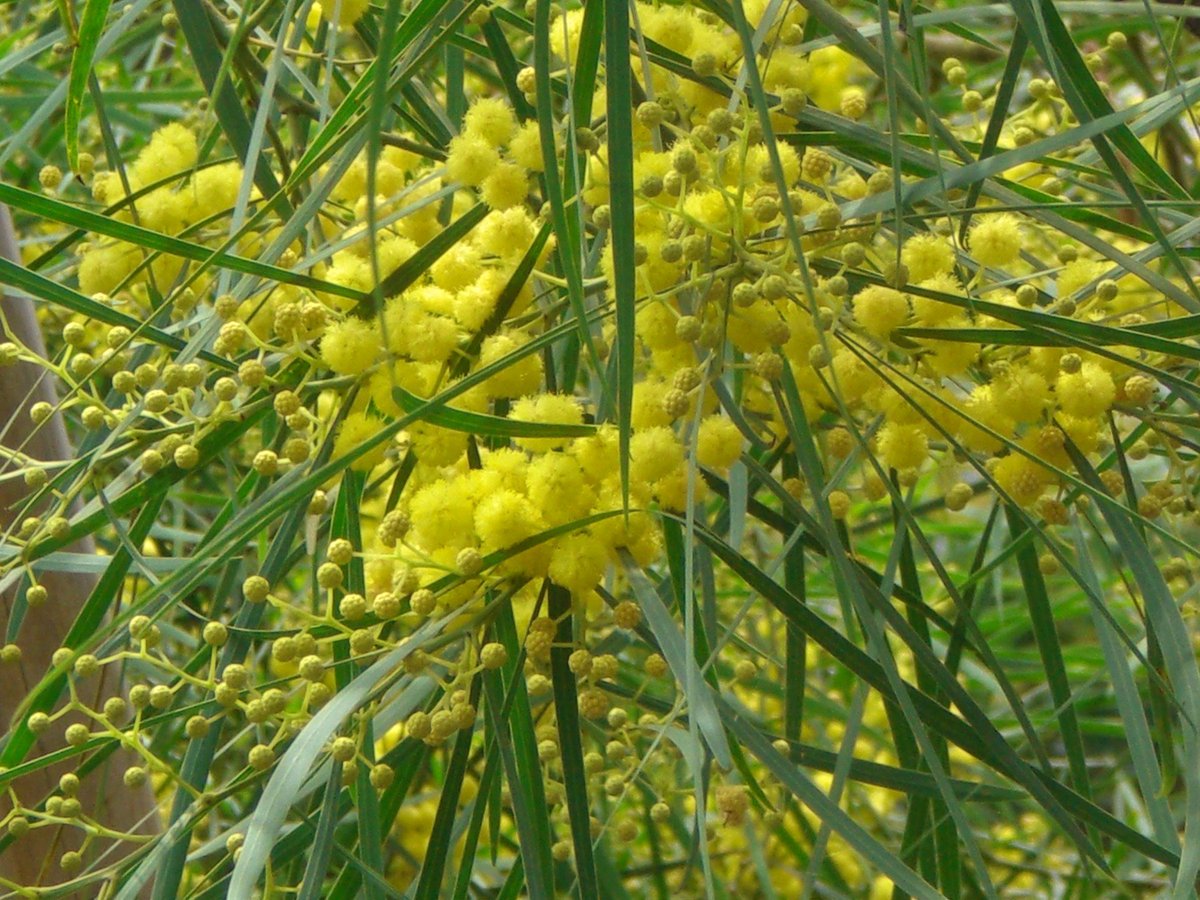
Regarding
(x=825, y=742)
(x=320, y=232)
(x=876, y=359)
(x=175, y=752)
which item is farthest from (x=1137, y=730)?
(x=175, y=752)

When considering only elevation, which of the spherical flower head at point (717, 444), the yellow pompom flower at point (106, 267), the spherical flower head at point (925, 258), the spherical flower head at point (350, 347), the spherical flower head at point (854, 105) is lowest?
the spherical flower head at point (717, 444)

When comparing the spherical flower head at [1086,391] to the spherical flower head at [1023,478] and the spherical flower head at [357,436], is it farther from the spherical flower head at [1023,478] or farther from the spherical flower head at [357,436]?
the spherical flower head at [357,436]

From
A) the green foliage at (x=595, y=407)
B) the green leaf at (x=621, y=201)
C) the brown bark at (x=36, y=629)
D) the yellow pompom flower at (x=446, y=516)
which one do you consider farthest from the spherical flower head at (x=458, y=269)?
the brown bark at (x=36, y=629)

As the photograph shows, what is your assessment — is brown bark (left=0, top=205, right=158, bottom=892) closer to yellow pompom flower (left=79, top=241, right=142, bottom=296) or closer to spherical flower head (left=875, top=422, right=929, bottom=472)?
yellow pompom flower (left=79, top=241, right=142, bottom=296)

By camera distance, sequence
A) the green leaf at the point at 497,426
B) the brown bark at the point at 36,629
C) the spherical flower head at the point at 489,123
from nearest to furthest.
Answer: the green leaf at the point at 497,426
the spherical flower head at the point at 489,123
the brown bark at the point at 36,629

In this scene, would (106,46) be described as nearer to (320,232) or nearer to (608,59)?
(320,232)

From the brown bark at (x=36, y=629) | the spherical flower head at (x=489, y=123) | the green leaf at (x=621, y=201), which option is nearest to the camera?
the green leaf at (x=621, y=201)
